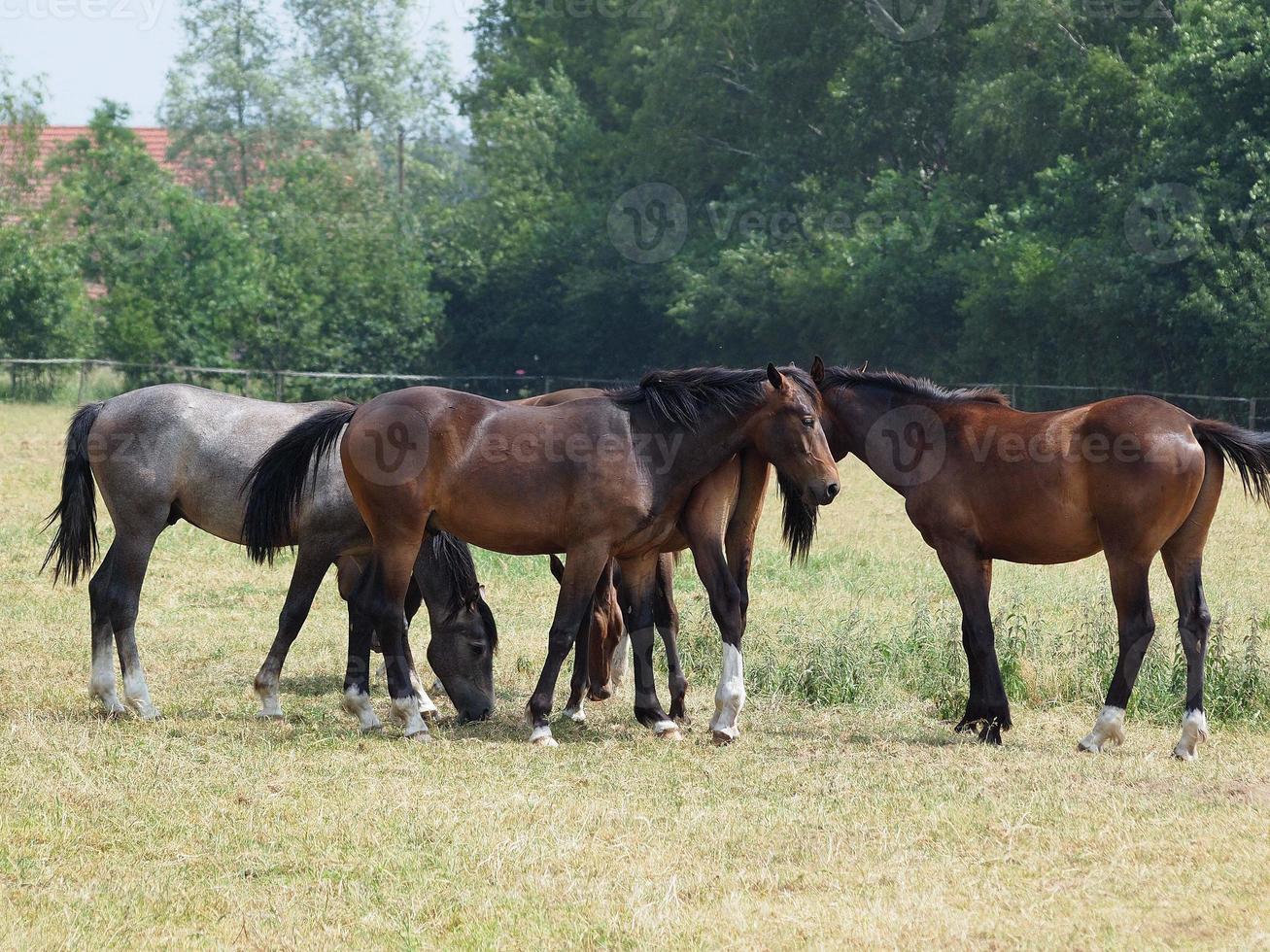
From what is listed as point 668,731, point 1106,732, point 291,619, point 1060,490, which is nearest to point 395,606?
point 291,619

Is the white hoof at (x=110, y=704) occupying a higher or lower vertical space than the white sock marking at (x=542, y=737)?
lower

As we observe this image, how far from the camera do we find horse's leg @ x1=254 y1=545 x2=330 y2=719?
750cm

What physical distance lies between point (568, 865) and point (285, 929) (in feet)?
3.36

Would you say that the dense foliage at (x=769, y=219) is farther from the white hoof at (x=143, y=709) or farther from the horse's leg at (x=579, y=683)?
the white hoof at (x=143, y=709)

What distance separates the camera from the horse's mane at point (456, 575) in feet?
25.4

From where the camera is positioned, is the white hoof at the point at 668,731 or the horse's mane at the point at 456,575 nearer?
the white hoof at the point at 668,731

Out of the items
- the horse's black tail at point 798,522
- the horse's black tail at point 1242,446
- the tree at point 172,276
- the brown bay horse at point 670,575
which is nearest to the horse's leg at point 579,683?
the brown bay horse at point 670,575

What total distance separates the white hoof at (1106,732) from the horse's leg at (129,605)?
4.67 metres

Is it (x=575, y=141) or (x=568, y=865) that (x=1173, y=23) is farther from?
(x=568, y=865)

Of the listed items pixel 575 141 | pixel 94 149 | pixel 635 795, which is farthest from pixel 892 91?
pixel 635 795

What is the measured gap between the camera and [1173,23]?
27109mm

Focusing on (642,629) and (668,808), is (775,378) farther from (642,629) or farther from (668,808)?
(668,808)

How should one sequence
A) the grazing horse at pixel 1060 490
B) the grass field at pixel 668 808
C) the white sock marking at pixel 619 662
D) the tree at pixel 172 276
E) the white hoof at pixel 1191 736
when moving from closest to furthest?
the grass field at pixel 668 808, the white hoof at pixel 1191 736, the grazing horse at pixel 1060 490, the white sock marking at pixel 619 662, the tree at pixel 172 276

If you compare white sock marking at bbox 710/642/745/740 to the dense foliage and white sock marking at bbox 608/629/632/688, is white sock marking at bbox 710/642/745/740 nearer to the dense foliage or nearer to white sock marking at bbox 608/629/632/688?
white sock marking at bbox 608/629/632/688
